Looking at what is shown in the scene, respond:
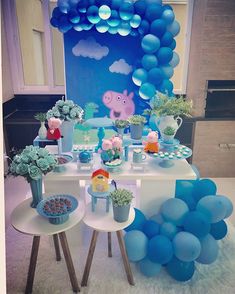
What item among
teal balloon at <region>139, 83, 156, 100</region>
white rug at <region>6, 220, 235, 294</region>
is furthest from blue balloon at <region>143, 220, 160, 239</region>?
teal balloon at <region>139, 83, 156, 100</region>

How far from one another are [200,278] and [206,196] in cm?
65

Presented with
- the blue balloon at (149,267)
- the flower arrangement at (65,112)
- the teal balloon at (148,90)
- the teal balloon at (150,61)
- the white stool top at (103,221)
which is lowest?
the blue balloon at (149,267)

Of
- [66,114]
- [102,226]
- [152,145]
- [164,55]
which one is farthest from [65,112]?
[164,55]

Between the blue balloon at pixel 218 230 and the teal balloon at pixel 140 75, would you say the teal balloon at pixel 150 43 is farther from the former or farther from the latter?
the blue balloon at pixel 218 230

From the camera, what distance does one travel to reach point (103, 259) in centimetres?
256

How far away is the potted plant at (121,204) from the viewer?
2.04 m

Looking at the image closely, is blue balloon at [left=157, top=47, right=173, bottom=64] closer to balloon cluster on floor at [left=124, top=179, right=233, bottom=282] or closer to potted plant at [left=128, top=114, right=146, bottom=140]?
potted plant at [left=128, top=114, right=146, bottom=140]

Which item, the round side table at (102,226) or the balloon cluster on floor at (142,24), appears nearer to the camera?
the round side table at (102,226)

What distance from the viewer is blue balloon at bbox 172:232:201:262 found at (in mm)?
2186

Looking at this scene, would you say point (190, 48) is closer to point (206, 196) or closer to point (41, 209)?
point (206, 196)

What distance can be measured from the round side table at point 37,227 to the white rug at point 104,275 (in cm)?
15

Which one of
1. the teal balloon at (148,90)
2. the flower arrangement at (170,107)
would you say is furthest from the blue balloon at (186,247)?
the teal balloon at (148,90)

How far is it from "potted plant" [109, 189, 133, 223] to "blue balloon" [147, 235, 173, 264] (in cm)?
34

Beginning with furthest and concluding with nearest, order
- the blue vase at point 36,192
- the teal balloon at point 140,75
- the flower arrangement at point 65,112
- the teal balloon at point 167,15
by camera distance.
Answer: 1. the teal balloon at point 140,75
2. the teal balloon at point 167,15
3. the flower arrangement at point 65,112
4. the blue vase at point 36,192
